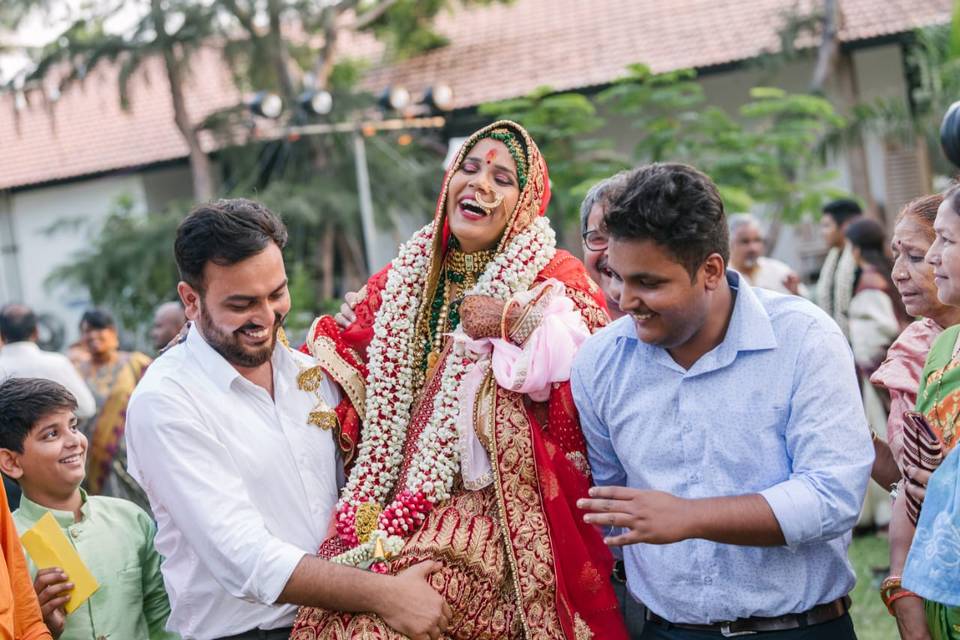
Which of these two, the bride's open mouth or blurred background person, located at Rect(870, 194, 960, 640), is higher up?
the bride's open mouth

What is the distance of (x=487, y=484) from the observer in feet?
11.3

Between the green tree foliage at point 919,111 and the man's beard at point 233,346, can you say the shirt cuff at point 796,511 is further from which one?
the green tree foliage at point 919,111

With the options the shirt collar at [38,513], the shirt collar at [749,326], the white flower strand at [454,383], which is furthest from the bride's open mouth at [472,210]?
the shirt collar at [38,513]

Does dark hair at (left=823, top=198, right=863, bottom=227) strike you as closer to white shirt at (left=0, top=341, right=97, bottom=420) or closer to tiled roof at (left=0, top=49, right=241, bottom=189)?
white shirt at (left=0, top=341, right=97, bottom=420)

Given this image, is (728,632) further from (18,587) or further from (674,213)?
(18,587)

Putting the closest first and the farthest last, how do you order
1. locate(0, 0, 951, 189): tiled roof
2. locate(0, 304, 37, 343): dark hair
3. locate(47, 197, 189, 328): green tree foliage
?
locate(0, 304, 37, 343): dark hair < locate(0, 0, 951, 189): tiled roof < locate(47, 197, 189, 328): green tree foliage

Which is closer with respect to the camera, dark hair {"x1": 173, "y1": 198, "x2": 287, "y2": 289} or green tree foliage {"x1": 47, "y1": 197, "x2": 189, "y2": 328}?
dark hair {"x1": 173, "y1": 198, "x2": 287, "y2": 289}

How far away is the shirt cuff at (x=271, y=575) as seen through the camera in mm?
3121

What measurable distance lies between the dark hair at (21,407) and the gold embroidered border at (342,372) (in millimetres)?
969

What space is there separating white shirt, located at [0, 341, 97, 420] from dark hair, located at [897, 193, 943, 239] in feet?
17.3

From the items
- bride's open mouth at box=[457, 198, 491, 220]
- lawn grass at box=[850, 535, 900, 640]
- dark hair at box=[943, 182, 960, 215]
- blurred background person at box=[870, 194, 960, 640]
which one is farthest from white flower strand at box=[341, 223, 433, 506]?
lawn grass at box=[850, 535, 900, 640]

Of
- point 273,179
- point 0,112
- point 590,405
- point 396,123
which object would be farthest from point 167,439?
point 0,112

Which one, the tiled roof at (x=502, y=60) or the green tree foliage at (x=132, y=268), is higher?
the tiled roof at (x=502, y=60)

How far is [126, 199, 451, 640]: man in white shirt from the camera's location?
10.4ft
